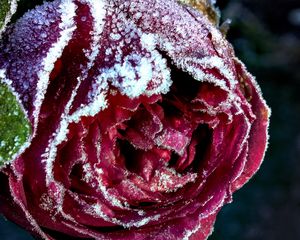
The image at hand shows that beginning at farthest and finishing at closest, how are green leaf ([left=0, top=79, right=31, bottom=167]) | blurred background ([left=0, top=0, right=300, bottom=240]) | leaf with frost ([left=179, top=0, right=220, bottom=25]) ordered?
blurred background ([left=0, top=0, right=300, bottom=240]) → leaf with frost ([left=179, top=0, right=220, bottom=25]) → green leaf ([left=0, top=79, right=31, bottom=167])

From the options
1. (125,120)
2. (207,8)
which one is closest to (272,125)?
(207,8)

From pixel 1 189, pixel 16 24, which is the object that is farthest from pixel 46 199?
pixel 16 24

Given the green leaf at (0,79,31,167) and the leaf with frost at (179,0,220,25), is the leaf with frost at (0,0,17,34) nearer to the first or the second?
the green leaf at (0,79,31,167)

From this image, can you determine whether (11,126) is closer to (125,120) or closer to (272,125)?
(125,120)

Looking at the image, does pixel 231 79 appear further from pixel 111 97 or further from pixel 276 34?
pixel 276 34

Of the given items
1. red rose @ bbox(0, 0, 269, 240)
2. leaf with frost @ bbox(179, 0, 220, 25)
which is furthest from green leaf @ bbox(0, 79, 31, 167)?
leaf with frost @ bbox(179, 0, 220, 25)
